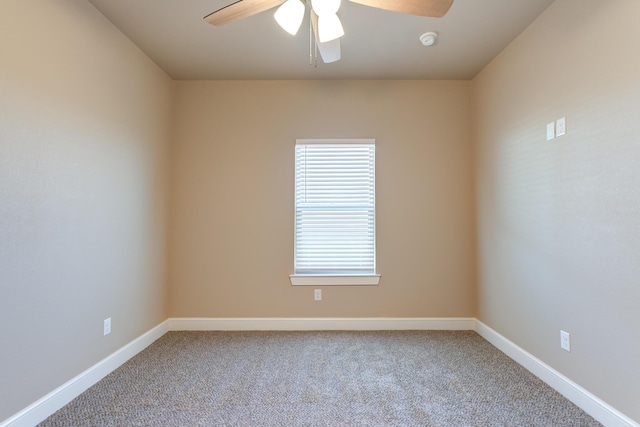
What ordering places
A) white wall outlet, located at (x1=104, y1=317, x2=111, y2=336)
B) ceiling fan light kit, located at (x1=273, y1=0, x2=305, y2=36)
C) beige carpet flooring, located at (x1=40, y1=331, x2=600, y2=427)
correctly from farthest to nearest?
white wall outlet, located at (x1=104, y1=317, x2=111, y2=336) < beige carpet flooring, located at (x1=40, y1=331, x2=600, y2=427) < ceiling fan light kit, located at (x1=273, y1=0, x2=305, y2=36)

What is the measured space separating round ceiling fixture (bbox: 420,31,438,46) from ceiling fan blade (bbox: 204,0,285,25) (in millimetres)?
1369

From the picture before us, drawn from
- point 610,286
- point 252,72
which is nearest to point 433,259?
point 610,286

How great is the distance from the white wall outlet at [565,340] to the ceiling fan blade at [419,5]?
2.07 metres

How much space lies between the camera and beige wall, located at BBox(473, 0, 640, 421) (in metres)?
1.61

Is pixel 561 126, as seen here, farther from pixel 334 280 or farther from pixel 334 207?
pixel 334 280

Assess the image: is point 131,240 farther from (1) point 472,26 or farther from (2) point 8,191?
(1) point 472,26

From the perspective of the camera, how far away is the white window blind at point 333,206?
3.26m

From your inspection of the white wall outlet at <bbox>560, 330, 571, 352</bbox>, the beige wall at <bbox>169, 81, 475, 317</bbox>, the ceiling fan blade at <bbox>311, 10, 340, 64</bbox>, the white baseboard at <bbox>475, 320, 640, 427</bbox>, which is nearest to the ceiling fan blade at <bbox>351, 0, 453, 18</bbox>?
the ceiling fan blade at <bbox>311, 10, 340, 64</bbox>

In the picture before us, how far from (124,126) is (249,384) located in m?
2.20

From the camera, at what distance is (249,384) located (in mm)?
2125

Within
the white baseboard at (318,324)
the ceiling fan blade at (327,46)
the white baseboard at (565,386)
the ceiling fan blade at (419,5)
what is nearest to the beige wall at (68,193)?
the white baseboard at (318,324)

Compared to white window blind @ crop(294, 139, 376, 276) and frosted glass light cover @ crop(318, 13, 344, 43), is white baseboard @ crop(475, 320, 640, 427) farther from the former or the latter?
frosted glass light cover @ crop(318, 13, 344, 43)

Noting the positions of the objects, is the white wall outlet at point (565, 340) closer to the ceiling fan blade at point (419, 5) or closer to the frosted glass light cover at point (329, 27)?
the ceiling fan blade at point (419, 5)

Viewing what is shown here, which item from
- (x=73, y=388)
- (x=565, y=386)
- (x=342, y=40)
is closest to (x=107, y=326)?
(x=73, y=388)
